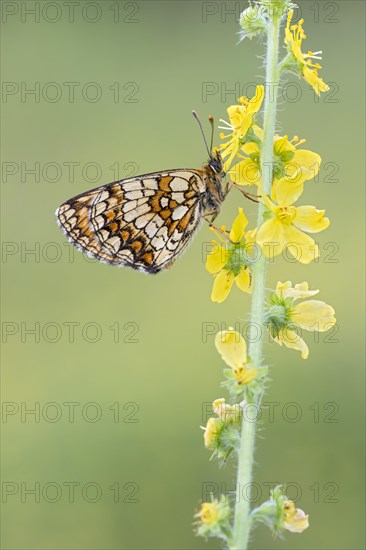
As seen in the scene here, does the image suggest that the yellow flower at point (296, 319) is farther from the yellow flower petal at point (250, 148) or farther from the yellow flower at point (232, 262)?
the yellow flower petal at point (250, 148)

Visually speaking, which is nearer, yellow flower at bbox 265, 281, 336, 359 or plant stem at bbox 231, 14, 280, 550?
plant stem at bbox 231, 14, 280, 550

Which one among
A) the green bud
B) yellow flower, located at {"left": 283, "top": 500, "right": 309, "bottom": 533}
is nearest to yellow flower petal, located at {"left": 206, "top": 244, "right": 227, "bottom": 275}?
the green bud

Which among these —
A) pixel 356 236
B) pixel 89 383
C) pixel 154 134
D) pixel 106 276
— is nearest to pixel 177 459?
pixel 89 383

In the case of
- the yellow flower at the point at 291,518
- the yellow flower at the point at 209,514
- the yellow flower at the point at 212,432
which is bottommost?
the yellow flower at the point at 291,518

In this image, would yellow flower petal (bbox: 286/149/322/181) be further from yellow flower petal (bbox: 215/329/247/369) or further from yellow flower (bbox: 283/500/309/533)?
yellow flower (bbox: 283/500/309/533)

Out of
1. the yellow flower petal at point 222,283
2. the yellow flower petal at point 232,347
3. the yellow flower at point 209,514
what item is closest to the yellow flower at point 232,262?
the yellow flower petal at point 222,283

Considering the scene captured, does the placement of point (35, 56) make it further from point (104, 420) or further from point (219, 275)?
point (219, 275)
